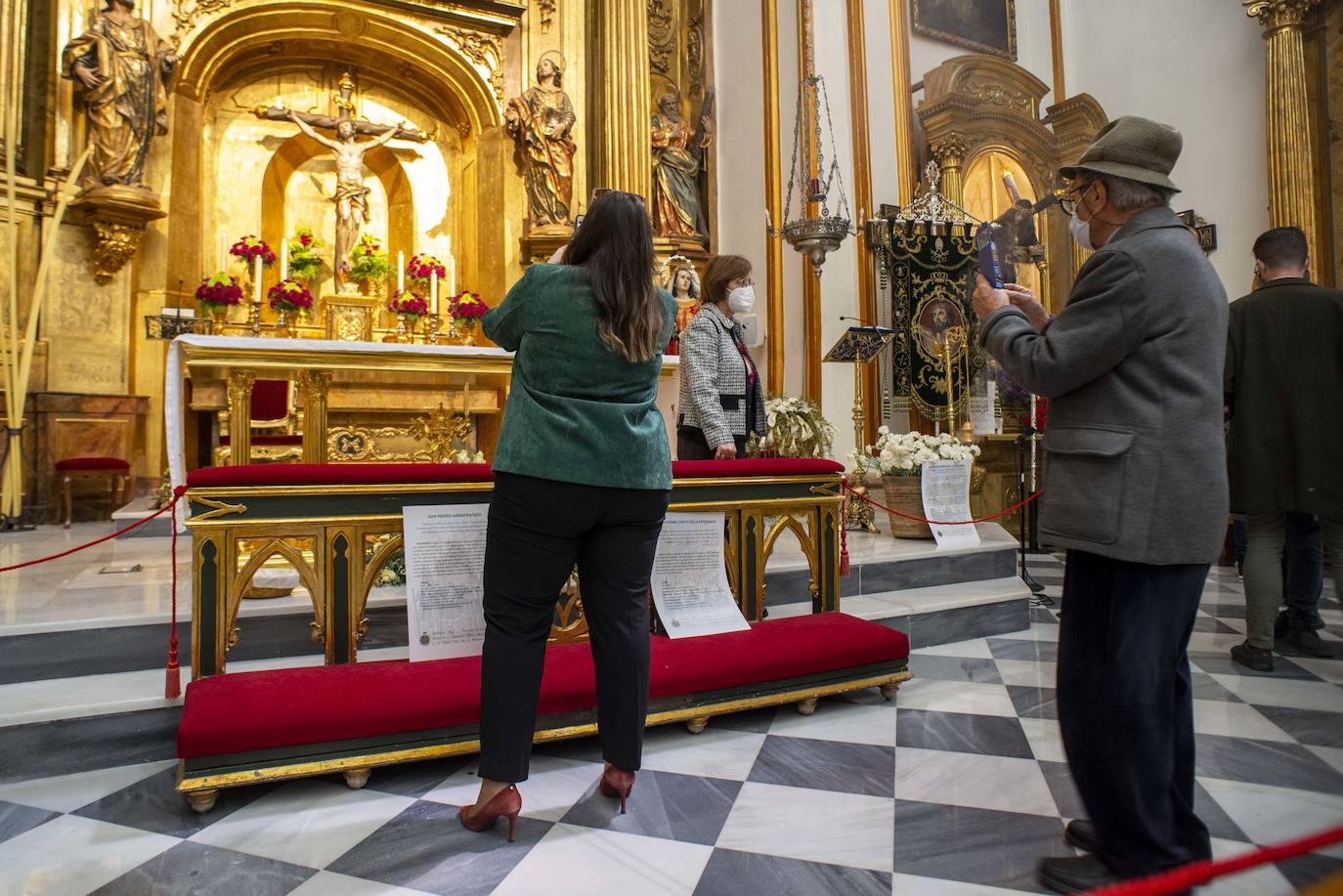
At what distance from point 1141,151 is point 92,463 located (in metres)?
6.67

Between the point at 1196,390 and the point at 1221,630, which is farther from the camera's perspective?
the point at 1221,630

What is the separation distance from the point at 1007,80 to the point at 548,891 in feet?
32.9

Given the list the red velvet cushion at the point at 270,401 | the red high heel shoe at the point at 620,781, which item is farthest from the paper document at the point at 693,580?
the red velvet cushion at the point at 270,401

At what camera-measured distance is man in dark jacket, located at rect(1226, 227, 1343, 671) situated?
3225 mm

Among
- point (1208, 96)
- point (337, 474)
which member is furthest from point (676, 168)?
point (337, 474)

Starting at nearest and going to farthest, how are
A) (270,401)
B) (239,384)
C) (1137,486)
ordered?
(1137,486), (239,384), (270,401)

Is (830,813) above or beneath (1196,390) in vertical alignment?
beneath

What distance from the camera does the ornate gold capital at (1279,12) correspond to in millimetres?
7412

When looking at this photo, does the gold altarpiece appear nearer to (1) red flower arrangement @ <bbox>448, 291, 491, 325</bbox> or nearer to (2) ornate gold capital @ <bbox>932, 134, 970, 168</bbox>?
(1) red flower arrangement @ <bbox>448, 291, 491, 325</bbox>

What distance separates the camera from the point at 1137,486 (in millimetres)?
1530

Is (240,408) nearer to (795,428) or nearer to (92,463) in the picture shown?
(92,463)

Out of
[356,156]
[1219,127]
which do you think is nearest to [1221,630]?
[1219,127]

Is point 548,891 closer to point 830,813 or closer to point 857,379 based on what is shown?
point 830,813

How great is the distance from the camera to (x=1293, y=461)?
325 centimetres
